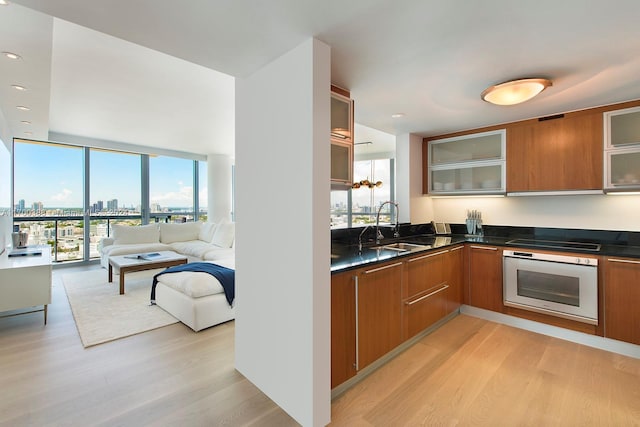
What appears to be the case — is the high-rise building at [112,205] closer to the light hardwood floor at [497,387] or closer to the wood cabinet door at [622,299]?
the light hardwood floor at [497,387]

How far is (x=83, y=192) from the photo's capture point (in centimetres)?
621

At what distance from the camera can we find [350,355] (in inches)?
80.4

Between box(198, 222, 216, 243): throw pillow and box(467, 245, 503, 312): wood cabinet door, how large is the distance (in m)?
5.17

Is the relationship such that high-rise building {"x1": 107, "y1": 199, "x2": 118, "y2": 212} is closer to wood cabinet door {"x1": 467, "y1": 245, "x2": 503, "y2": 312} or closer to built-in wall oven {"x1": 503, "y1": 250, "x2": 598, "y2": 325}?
wood cabinet door {"x1": 467, "y1": 245, "x2": 503, "y2": 312}

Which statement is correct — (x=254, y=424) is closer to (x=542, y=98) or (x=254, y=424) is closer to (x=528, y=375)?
(x=528, y=375)

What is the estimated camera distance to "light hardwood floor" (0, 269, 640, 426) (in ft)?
5.89

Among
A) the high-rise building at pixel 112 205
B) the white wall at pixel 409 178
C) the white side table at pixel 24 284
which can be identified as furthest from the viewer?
the high-rise building at pixel 112 205

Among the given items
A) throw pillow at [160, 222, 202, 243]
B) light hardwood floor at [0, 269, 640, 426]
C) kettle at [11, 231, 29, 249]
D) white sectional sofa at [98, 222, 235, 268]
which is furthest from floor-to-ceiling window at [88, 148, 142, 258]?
light hardwood floor at [0, 269, 640, 426]

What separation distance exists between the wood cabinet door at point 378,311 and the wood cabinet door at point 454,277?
996 mm

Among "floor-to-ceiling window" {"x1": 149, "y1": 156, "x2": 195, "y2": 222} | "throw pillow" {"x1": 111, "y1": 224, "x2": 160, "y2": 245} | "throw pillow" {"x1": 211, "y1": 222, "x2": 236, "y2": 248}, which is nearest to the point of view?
"throw pillow" {"x1": 111, "y1": 224, "x2": 160, "y2": 245}

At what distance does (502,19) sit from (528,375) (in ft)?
7.98

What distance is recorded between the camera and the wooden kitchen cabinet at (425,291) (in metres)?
2.61

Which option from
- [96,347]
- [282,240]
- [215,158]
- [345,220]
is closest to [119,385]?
[96,347]

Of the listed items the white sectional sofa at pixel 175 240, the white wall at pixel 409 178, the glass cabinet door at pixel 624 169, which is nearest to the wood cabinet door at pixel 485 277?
the white wall at pixel 409 178
